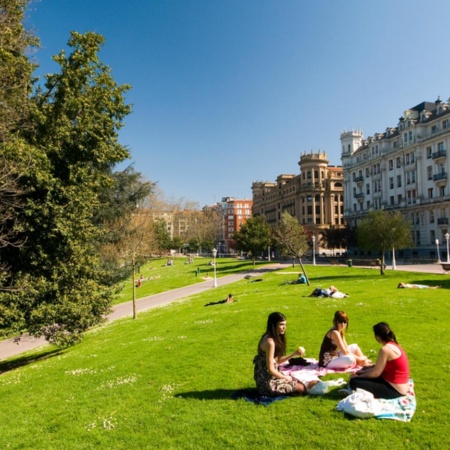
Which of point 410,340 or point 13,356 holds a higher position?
point 410,340

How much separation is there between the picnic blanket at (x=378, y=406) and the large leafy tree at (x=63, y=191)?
12502 millimetres

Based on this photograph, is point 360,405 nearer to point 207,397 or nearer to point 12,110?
point 207,397

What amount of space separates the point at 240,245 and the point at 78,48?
52.7 m

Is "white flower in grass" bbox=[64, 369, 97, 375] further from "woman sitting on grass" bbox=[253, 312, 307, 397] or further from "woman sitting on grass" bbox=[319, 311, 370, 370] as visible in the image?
"woman sitting on grass" bbox=[319, 311, 370, 370]

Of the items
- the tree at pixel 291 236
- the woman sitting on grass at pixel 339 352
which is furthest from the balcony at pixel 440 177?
the woman sitting on grass at pixel 339 352

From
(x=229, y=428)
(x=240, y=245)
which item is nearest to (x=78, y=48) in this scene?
(x=229, y=428)

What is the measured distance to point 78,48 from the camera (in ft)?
58.0

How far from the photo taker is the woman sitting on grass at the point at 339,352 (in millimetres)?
8797

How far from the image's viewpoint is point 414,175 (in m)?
66.6

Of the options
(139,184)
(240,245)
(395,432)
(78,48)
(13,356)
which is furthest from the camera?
(240,245)

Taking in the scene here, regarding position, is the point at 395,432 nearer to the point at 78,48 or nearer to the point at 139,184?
the point at 78,48

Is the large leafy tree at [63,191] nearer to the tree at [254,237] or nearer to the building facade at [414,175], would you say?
the tree at [254,237]

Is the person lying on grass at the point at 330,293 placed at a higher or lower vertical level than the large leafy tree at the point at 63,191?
lower

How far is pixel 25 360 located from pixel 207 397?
51.6ft
